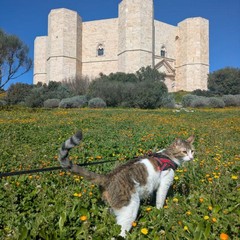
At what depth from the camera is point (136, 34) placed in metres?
42.6

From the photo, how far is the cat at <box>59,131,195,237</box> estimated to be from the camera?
8.01ft

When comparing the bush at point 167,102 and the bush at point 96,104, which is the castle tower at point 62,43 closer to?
the bush at point 96,104

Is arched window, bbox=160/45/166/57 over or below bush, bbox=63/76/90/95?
over

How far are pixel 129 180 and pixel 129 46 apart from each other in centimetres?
4231

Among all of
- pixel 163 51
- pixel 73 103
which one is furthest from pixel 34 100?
pixel 163 51

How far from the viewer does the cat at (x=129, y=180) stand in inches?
96.1

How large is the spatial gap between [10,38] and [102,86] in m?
10.1

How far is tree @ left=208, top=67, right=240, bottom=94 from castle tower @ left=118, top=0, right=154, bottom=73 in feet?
34.3

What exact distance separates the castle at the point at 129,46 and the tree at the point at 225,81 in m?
4.62

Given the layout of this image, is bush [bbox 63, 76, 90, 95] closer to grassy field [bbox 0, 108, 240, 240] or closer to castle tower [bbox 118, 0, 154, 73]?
castle tower [bbox 118, 0, 154, 73]

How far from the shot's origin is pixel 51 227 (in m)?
2.18

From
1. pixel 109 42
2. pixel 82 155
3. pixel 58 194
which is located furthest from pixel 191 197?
pixel 109 42

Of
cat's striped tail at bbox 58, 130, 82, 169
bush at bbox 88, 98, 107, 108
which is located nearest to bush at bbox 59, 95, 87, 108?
bush at bbox 88, 98, 107, 108

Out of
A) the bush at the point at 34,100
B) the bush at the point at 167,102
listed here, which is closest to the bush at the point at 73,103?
the bush at the point at 34,100
